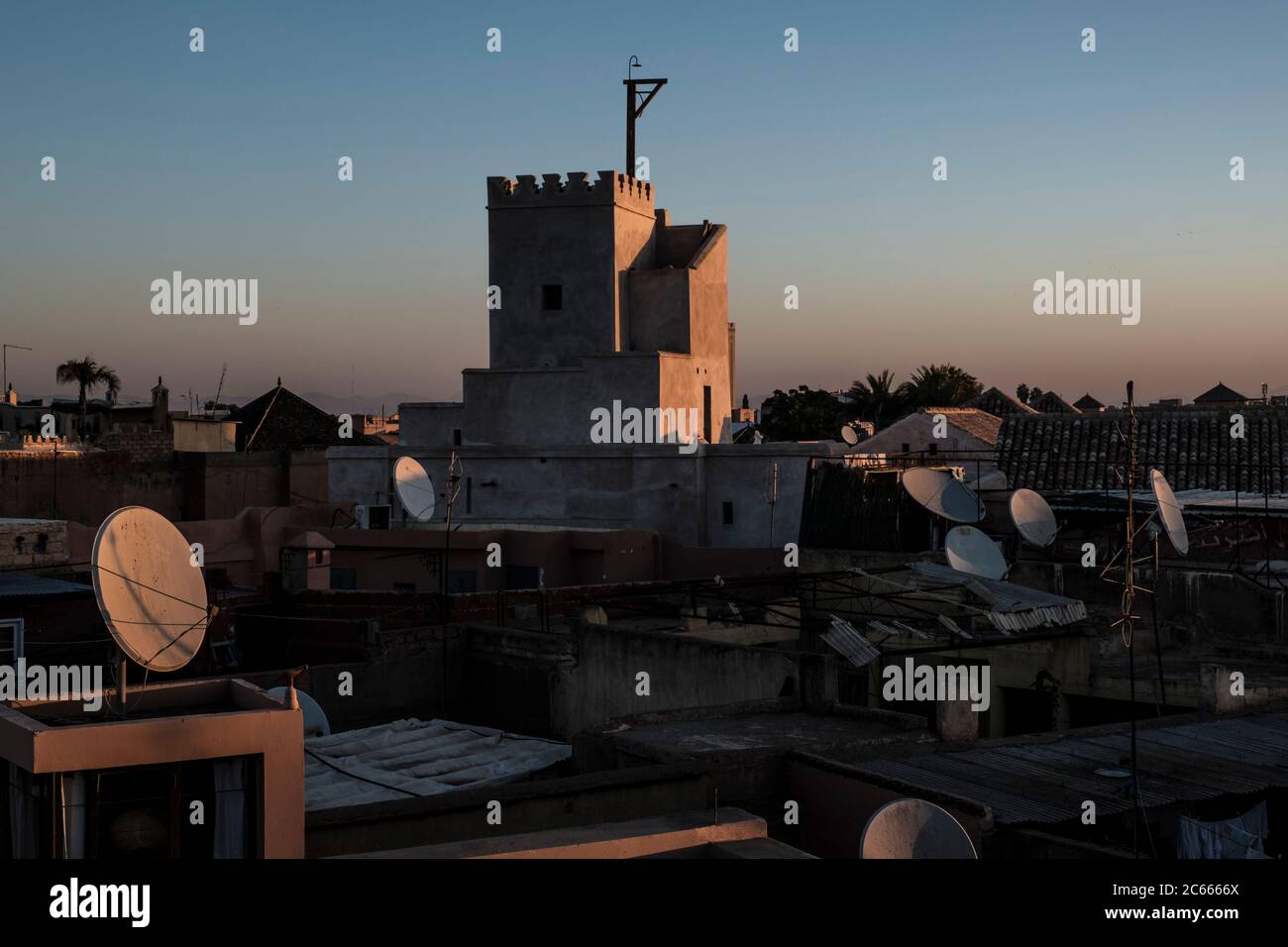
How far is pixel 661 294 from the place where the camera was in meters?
37.4

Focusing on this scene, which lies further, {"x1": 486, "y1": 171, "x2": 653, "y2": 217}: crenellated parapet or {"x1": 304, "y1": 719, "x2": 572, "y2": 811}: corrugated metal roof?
{"x1": 486, "y1": 171, "x2": 653, "y2": 217}: crenellated parapet

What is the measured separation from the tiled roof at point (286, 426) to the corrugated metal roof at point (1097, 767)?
43.9 metres

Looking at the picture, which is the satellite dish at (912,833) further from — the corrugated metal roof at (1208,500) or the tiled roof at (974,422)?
the tiled roof at (974,422)

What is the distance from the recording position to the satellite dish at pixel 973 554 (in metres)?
21.0

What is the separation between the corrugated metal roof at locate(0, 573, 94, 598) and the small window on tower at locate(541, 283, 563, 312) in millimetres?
15761

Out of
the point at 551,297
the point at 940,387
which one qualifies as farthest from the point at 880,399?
the point at 551,297

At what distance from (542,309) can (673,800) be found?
2580cm

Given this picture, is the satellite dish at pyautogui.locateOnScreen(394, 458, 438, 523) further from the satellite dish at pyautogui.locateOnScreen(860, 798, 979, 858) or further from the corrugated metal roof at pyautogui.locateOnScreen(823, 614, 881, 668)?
the satellite dish at pyautogui.locateOnScreen(860, 798, 979, 858)

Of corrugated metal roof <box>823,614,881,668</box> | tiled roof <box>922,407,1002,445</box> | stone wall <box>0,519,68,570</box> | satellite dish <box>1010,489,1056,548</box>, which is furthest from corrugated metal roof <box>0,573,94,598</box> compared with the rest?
tiled roof <box>922,407,1002,445</box>

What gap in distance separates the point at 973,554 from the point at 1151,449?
8.30 metres

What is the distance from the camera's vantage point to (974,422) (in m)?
45.4

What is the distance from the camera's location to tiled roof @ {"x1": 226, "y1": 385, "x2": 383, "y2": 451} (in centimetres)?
5709

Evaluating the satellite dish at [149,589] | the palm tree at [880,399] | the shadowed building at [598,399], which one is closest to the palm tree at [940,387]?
the palm tree at [880,399]
